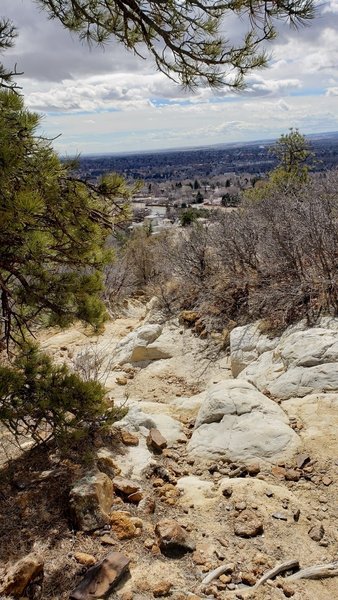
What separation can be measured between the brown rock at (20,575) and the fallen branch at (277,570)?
4.01ft

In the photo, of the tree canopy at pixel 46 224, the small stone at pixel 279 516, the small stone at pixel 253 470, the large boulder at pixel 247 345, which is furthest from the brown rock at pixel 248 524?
the large boulder at pixel 247 345

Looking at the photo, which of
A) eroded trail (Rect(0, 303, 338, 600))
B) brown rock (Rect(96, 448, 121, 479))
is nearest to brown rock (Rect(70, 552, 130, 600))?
eroded trail (Rect(0, 303, 338, 600))

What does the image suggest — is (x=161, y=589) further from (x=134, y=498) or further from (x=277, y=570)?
(x=134, y=498)

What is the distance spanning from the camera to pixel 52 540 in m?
2.92

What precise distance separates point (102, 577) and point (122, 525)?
0.46 meters

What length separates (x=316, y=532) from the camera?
3.10 metres

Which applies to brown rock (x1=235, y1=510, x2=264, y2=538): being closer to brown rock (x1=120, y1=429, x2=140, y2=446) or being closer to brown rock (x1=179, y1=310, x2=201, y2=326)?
brown rock (x1=120, y1=429, x2=140, y2=446)

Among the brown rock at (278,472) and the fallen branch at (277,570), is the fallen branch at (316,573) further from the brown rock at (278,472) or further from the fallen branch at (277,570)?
the brown rock at (278,472)

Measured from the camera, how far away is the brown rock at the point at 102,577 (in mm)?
2510

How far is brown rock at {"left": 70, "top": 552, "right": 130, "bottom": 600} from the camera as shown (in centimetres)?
251

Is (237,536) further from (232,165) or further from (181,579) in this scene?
(232,165)

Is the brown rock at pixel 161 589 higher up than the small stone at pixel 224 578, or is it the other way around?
the brown rock at pixel 161 589

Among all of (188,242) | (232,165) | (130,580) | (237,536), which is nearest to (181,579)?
(130,580)

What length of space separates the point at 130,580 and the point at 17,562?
0.65 m
